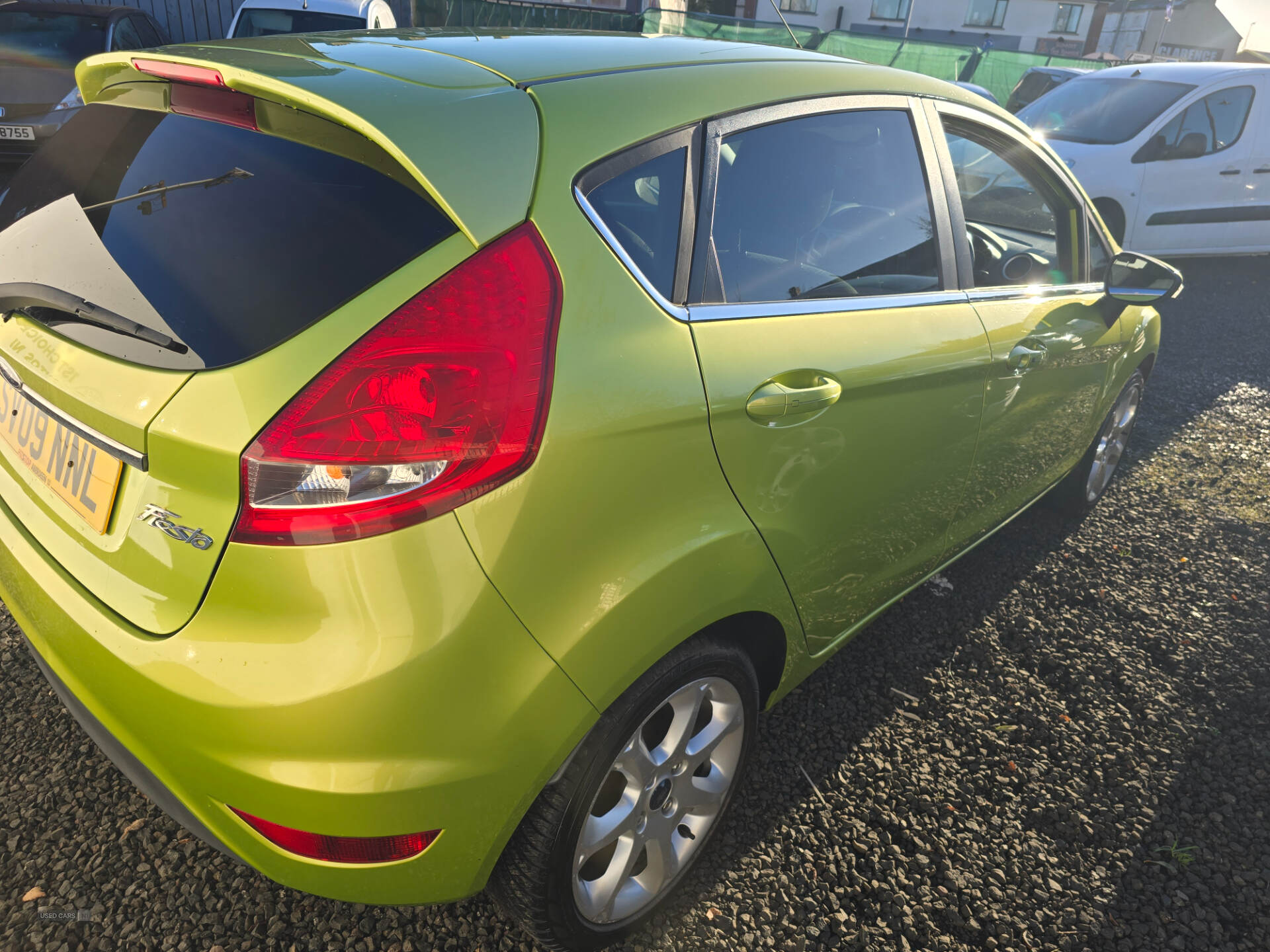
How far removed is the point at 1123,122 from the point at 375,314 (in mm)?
8565

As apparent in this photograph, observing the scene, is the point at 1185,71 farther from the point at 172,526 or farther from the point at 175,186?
the point at 172,526

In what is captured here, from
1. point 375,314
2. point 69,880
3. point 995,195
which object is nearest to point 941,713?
point 995,195

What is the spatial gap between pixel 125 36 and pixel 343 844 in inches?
389

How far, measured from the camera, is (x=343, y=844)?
1269mm

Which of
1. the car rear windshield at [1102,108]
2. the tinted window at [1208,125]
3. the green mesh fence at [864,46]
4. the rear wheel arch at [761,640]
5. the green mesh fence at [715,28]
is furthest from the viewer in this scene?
the green mesh fence at [864,46]

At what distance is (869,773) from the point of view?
89.4 inches

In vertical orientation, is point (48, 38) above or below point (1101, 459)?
above

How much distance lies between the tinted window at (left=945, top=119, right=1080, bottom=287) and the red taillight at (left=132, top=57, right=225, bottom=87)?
1813mm

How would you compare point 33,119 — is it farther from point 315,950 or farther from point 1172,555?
point 1172,555

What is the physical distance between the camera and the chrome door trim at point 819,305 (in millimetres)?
1539

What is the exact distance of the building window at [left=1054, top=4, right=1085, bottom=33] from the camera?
40.6 m

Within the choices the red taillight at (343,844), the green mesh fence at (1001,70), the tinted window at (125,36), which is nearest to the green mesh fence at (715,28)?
the green mesh fence at (1001,70)

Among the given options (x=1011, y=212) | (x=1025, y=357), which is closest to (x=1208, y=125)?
(x=1011, y=212)

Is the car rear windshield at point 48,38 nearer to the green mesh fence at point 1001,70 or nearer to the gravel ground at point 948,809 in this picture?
the gravel ground at point 948,809
